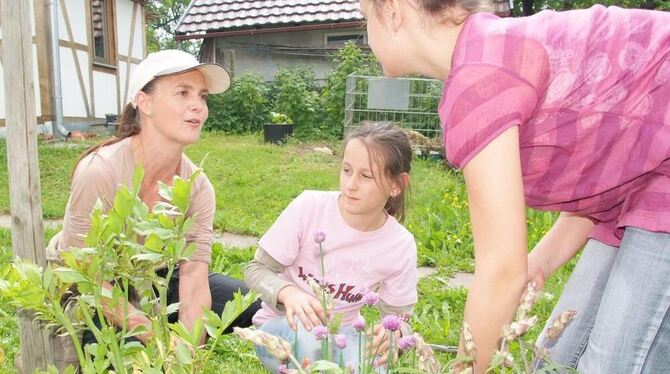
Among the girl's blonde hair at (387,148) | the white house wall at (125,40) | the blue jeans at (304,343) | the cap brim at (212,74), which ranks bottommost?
the blue jeans at (304,343)

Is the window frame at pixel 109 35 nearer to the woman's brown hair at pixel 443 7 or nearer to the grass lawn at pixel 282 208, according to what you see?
the grass lawn at pixel 282 208

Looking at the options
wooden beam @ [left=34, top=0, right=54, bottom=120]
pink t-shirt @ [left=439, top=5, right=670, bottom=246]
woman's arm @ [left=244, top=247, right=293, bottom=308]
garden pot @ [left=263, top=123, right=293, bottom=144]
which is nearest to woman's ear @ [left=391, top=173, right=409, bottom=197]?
woman's arm @ [left=244, top=247, right=293, bottom=308]

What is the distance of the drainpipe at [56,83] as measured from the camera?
33.0ft

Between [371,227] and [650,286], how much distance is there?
3.48 feet

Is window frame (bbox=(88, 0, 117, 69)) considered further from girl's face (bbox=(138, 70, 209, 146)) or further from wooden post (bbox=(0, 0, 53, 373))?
wooden post (bbox=(0, 0, 53, 373))

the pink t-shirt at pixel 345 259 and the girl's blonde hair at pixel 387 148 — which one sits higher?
the girl's blonde hair at pixel 387 148

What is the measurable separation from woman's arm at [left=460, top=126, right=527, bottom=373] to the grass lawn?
0.66m

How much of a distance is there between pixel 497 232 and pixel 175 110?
1.50 metres

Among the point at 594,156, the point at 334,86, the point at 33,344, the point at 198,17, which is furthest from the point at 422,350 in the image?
the point at 198,17

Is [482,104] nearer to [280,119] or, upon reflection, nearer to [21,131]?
[21,131]

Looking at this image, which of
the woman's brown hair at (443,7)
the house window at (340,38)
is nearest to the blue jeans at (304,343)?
the woman's brown hair at (443,7)

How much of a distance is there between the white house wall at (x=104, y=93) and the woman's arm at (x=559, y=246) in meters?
11.3

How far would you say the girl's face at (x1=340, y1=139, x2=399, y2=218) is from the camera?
6.78 feet

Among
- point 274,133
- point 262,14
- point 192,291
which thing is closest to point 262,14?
point 262,14
